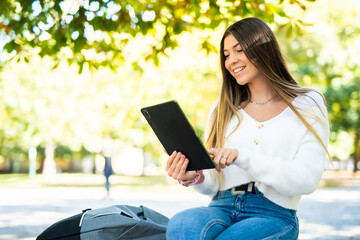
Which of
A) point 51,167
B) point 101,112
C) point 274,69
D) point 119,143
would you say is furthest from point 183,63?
point 51,167

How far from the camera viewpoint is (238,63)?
305 centimetres

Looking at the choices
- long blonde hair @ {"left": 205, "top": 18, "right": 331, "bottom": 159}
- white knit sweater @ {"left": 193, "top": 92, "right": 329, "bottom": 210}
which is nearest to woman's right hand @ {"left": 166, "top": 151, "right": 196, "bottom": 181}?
white knit sweater @ {"left": 193, "top": 92, "right": 329, "bottom": 210}

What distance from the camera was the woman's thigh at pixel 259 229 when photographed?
8.13 feet

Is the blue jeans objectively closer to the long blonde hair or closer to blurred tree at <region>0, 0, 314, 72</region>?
the long blonde hair

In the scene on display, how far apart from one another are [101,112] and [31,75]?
5.58 m

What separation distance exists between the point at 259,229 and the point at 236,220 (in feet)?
0.84

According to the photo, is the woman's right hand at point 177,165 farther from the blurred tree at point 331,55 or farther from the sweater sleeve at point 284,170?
the blurred tree at point 331,55

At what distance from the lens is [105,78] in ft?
65.6

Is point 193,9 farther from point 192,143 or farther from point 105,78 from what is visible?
point 105,78

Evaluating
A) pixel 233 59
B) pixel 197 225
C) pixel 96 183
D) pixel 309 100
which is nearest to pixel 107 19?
pixel 233 59

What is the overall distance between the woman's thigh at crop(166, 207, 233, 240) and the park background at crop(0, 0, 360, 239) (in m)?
1.13

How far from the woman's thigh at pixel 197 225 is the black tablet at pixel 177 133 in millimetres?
235

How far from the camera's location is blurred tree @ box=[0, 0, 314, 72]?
510 centimetres

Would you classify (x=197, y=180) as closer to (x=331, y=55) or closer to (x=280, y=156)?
(x=280, y=156)
